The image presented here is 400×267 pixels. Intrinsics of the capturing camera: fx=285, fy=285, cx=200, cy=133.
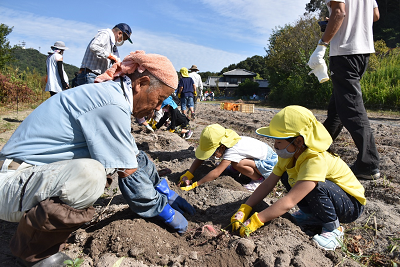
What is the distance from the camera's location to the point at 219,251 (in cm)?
179

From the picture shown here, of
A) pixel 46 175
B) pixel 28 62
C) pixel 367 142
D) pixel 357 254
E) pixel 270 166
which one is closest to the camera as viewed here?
pixel 46 175

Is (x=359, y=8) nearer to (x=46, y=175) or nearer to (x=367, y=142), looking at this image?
(x=367, y=142)

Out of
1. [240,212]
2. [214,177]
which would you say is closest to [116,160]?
[240,212]

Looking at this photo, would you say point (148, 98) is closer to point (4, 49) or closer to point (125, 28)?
point (125, 28)

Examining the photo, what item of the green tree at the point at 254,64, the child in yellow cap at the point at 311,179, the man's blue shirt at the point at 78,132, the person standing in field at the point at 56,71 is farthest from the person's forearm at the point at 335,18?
the green tree at the point at 254,64

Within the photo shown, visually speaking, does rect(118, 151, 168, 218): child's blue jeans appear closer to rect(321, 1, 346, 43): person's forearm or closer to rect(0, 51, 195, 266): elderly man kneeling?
rect(0, 51, 195, 266): elderly man kneeling

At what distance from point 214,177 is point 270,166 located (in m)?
0.70

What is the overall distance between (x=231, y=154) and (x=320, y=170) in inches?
52.3

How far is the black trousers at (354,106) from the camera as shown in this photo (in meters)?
2.87

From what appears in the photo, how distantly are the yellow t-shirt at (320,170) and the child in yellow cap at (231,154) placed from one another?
3.16 feet

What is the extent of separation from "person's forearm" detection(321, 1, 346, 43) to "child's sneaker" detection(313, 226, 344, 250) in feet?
6.71

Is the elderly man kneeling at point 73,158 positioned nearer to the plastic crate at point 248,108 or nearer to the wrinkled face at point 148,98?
the wrinkled face at point 148,98

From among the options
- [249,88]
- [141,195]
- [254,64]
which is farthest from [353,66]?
[254,64]

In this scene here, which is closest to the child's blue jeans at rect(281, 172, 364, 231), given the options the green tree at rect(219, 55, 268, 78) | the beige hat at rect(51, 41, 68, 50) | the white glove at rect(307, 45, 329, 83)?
the white glove at rect(307, 45, 329, 83)
